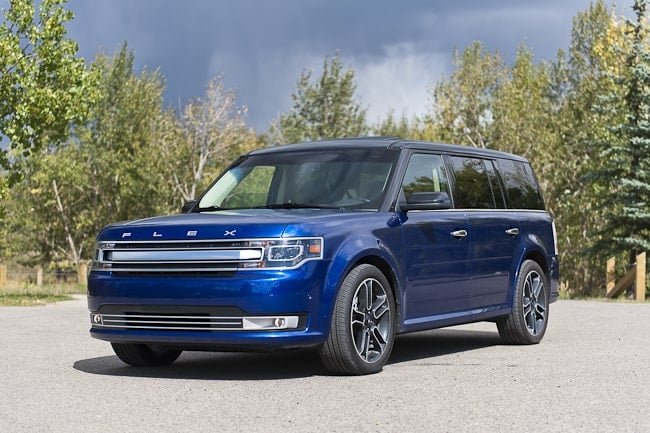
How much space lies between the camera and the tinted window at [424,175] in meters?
10.2

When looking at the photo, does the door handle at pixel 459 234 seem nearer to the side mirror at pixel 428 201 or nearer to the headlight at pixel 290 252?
the side mirror at pixel 428 201

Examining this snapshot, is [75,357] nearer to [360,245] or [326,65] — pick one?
[360,245]

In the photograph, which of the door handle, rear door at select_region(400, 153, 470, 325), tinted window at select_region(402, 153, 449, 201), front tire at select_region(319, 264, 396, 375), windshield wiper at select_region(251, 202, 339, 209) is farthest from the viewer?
the door handle

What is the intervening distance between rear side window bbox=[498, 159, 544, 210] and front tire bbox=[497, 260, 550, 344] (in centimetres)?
69

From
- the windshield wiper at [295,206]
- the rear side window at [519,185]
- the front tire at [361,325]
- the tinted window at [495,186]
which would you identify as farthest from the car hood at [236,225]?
the rear side window at [519,185]

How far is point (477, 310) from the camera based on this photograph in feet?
Result: 36.1

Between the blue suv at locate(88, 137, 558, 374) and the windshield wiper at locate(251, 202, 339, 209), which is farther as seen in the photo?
the windshield wiper at locate(251, 202, 339, 209)

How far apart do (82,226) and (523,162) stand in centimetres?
4775

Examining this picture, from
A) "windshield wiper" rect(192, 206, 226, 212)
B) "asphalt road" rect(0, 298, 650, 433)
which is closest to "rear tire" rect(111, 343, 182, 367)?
"asphalt road" rect(0, 298, 650, 433)

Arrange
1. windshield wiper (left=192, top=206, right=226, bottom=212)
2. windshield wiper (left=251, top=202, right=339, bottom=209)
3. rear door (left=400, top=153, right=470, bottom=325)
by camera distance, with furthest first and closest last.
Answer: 1. windshield wiper (left=192, top=206, right=226, bottom=212)
2. rear door (left=400, top=153, right=470, bottom=325)
3. windshield wiper (left=251, top=202, right=339, bottom=209)

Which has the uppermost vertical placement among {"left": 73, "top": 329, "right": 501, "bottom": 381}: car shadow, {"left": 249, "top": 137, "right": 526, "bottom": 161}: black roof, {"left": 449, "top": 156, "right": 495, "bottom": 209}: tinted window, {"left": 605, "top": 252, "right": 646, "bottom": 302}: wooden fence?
{"left": 249, "top": 137, "right": 526, "bottom": 161}: black roof

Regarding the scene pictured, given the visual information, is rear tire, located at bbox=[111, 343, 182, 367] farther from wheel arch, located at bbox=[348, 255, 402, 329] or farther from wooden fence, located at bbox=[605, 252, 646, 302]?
wooden fence, located at bbox=[605, 252, 646, 302]

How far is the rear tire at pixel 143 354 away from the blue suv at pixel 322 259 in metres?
0.01

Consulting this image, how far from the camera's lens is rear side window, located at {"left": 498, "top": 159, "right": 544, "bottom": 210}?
12.2 metres
